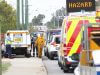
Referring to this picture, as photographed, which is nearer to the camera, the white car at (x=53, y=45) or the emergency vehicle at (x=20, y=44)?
the white car at (x=53, y=45)

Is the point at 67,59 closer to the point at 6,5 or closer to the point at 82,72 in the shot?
the point at 82,72

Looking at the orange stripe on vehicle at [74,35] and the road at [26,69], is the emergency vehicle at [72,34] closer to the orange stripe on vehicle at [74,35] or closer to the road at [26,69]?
the orange stripe on vehicle at [74,35]

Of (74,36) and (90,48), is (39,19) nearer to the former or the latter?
(74,36)

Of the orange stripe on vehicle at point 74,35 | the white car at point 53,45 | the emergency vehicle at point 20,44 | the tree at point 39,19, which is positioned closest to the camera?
the orange stripe on vehicle at point 74,35

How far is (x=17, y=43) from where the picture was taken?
110 feet

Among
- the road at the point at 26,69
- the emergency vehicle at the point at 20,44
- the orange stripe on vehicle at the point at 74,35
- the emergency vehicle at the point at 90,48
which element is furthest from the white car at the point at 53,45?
the emergency vehicle at the point at 90,48

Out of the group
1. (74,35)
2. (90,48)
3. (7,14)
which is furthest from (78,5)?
(7,14)

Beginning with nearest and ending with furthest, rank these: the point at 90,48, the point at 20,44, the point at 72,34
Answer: the point at 90,48, the point at 72,34, the point at 20,44

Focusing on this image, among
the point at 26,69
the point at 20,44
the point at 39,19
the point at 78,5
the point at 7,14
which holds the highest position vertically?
→ the point at 78,5

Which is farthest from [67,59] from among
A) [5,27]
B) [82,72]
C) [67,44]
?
[5,27]

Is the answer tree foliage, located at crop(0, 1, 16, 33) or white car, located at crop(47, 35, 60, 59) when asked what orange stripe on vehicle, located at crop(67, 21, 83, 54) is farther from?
tree foliage, located at crop(0, 1, 16, 33)

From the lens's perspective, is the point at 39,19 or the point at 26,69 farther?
the point at 39,19

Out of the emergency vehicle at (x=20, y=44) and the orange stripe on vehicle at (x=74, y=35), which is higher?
the orange stripe on vehicle at (x=74, y=35)

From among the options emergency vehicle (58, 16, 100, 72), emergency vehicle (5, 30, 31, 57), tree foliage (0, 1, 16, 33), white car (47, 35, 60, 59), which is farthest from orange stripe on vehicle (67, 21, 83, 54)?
tree foliage (0, 1, 16, 33)
